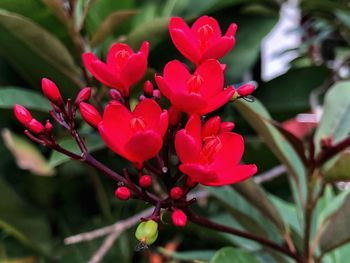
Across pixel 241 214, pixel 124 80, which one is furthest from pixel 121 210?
pixel 124 80

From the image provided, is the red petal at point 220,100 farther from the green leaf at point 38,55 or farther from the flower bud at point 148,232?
the green leaf at point 38,55

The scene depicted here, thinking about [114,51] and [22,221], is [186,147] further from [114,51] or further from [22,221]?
[22,221]

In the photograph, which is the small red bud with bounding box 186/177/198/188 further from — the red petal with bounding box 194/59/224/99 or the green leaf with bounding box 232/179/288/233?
the green leaf with bounding box 232/179/288/233

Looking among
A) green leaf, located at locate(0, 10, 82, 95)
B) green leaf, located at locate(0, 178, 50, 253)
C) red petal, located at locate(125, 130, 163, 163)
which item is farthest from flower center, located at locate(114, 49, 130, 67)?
green leaf, located at locate(0, 178, 50, 253)

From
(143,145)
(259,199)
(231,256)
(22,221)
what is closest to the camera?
(143,145)

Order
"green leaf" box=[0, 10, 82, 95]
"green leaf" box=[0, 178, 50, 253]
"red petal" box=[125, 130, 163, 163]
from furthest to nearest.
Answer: "green leaf" box=[0, 178, 50, 253] → "green leaf" box=[0, 10, 82, 95] → "red petal" box=[125, 130, 163, 163]

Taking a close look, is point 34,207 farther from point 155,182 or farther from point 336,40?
point 336,40

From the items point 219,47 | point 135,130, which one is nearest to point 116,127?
point 135,130
